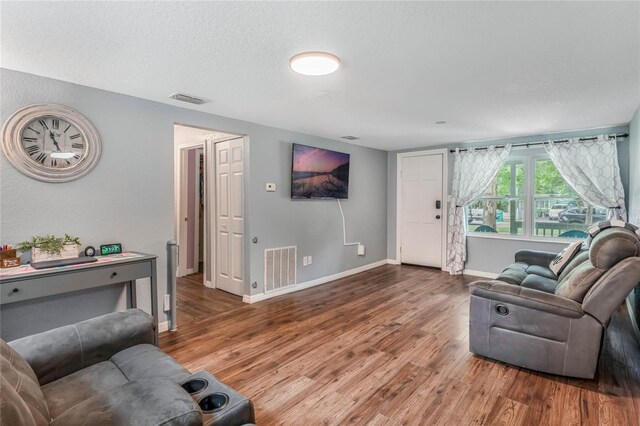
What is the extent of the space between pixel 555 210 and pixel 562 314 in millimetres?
2997

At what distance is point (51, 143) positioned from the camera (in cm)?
251

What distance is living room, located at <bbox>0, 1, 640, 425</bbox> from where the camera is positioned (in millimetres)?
1807

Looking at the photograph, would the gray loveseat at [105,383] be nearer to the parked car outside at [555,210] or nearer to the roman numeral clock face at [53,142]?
the roman numeral clock face at [53,142]

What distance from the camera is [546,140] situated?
14.9 feet

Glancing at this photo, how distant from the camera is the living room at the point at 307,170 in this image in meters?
1.81

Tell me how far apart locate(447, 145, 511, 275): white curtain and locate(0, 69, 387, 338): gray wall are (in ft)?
7.33

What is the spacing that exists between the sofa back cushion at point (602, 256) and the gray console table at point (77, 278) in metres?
2.88

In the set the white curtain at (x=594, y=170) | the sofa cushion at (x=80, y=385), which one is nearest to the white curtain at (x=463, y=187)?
the white curtain at (x=594, y=170)

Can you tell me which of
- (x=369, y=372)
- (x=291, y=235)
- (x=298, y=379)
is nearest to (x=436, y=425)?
(x=369, y=372)

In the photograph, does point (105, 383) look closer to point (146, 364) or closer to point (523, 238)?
point (146, 364)

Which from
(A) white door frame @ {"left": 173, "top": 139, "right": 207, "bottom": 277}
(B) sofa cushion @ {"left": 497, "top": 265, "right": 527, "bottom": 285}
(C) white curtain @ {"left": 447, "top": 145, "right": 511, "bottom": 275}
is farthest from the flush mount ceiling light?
(C) white curtain @ {"left": 447, "top": 145, "right": 511, "bottom": 275}

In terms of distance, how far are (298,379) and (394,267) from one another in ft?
12.9

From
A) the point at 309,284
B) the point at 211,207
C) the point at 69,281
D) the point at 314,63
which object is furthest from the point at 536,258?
the point at 69,281

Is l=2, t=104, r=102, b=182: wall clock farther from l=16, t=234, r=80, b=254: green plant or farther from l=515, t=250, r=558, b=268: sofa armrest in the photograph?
l=515, t=250, r=558, b=268: sofa armrest
